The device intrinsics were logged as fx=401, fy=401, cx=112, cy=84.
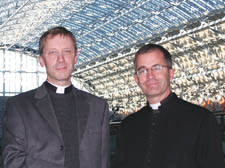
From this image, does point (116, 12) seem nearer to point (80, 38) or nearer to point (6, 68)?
point (80, 38)

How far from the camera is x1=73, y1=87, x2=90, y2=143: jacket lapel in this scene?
382 centimetres

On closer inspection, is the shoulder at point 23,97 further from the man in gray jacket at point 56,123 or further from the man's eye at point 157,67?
the man's eye at point 157,67

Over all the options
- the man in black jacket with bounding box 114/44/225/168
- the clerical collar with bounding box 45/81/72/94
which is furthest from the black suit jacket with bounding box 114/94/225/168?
the clerical collar with bounding box 45/81/72/94

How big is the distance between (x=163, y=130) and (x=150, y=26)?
34822 millimetres

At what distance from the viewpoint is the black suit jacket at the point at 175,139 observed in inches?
133

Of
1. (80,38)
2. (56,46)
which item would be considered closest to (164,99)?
(56,46)

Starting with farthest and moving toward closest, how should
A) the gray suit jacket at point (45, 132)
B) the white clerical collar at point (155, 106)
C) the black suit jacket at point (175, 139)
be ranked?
the white clerical collar at point (155, 106) → the gray suit jacket at point (45, 132) → the black suit jacket at point (175, 139)

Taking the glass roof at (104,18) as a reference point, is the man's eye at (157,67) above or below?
below

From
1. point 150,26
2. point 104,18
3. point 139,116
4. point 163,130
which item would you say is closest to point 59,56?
point 139,116

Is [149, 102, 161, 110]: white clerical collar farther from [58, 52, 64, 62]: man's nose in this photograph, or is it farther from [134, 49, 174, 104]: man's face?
[58, 52, 64, 62]: man's nose

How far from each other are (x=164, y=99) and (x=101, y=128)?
68cm

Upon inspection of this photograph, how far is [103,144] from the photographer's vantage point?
3881 mm

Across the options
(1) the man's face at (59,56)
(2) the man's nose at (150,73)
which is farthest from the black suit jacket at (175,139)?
(1) the man's face at (59,56)

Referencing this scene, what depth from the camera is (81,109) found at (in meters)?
3.92
